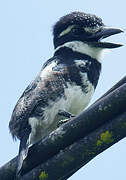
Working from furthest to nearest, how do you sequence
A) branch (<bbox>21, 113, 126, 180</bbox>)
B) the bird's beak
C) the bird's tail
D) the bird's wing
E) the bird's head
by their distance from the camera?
the bird's head → the bird's beak → the bird's wing → the bird's tail → branch (<bbox>21, 113, 126, 180</bbox>)

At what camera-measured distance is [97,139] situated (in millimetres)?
2693

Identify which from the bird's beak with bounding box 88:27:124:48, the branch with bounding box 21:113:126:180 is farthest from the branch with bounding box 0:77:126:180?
the bird's beak with bounding box 88:27:124:48

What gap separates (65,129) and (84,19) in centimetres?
231

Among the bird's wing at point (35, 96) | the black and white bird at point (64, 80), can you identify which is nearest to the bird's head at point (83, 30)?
the black and white bird at point (64, 80)

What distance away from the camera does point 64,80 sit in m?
4.41

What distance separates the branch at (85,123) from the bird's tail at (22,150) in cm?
4

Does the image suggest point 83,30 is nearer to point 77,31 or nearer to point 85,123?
point 77,31

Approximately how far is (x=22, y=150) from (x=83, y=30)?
5.77 feet

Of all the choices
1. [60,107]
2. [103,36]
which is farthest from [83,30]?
[60,107]

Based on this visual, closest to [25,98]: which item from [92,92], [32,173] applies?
[92,92]

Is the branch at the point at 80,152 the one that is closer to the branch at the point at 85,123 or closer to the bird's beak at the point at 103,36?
the branch at the point at 85,123

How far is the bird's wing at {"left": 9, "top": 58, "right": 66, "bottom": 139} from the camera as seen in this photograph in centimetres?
407

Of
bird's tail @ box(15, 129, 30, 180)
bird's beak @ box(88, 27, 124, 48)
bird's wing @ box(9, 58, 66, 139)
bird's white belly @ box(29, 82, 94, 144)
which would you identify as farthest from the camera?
bird's beak @ box(88, 27, 124, 48)

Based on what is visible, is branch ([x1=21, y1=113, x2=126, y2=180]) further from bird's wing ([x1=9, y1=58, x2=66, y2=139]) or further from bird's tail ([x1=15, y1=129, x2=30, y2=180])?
bird's wing ([x1=9, y1=58, x2=66, y2=139])
